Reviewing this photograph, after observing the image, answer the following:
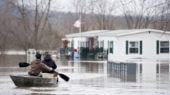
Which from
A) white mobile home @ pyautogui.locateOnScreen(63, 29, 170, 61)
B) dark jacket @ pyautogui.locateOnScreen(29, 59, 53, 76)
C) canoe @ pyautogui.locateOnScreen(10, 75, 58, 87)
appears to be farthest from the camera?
white mobile home @ pyautogui.locateOnScreen(63, 29, 170, 61)

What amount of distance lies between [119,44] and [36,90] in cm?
3118

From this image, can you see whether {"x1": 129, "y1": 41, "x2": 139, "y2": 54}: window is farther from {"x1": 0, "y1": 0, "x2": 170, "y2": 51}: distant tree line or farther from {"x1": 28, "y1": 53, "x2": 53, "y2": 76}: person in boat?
{"x1": 28, "y1": 53, "x2": 53, "y2": 76}: person in boat

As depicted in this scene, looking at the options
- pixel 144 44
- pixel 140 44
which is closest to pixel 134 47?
pixel 140 44

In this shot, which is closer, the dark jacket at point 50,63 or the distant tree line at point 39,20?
the dark jacket at point 50,63

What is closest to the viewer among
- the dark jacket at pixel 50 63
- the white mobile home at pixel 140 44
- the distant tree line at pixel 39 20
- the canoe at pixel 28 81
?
the canoe at pixel 28 81

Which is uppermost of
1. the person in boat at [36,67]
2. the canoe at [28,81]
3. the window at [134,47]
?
the window at [134,47]

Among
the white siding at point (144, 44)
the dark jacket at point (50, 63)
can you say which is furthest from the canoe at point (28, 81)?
the white siding at point (144, 44)

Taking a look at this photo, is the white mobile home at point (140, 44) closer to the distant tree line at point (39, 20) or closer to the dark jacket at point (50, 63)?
the distant tree line at point (39, 20)

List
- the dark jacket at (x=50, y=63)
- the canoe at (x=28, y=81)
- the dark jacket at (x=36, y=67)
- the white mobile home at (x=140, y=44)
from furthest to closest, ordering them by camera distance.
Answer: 1. the white mobile home at (x=140, y=44)
2. the dark jacket at (x=50, y=63)
3. the dark jacket at (x=36, y=67)
4. the canoe at (x=28, y=81)

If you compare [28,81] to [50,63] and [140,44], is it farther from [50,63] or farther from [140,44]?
[140,44]

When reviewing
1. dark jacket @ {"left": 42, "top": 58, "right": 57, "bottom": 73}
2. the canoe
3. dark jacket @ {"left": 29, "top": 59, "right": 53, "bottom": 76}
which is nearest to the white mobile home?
dark jacket @ {"left": 42, "top": 58, "right": 57, "bottom": 73}

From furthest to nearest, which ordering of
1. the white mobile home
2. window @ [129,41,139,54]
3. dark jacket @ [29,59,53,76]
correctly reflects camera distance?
window @ [129,41,139,54] < the white mobile home < dark jacket @ [29,59,53,76]

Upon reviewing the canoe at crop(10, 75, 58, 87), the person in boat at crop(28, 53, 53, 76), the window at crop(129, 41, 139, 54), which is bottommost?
the canoe at crop(10, 75, 58, 87)

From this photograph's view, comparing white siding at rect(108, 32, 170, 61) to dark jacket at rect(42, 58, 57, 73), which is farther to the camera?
white siding at rect(108, 32, 170, 61)
